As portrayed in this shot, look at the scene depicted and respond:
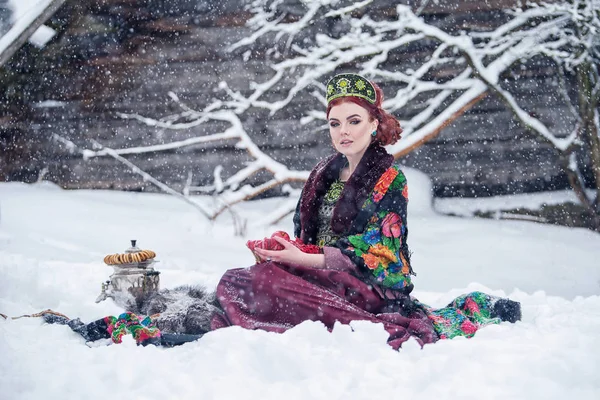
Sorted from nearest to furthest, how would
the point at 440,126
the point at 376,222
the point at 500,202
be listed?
the point at 376,222, the point at 440,126, the point at 500,202

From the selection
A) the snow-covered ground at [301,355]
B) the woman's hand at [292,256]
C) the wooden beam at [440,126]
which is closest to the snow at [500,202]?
the wooden beam at [440,126]

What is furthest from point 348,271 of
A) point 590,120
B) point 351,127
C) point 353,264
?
point 590,120

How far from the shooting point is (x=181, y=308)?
3.04m

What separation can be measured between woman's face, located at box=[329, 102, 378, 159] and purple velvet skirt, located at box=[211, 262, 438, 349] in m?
0.59

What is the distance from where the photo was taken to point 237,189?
22.2 ft

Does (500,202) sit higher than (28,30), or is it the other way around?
(28,30)

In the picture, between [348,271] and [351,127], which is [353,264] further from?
[351,127]

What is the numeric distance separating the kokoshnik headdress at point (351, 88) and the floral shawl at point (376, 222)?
0.25 m

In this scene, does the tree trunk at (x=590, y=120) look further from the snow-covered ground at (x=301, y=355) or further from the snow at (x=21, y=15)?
the snow at (x=21, y=15)

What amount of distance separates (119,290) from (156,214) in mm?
3253

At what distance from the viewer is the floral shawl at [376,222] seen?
2820 mm

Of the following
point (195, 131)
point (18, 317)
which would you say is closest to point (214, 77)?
point (195, 131)

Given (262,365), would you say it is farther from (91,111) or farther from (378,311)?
(91,111)

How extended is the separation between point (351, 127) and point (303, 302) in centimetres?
83
